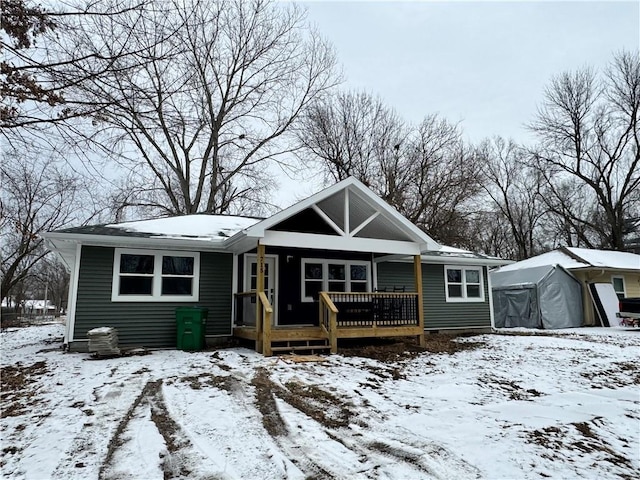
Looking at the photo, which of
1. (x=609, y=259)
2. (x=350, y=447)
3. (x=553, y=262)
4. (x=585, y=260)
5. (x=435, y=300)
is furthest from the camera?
(x=609, y=259)

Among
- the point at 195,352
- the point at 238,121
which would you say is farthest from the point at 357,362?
the point at 238,121

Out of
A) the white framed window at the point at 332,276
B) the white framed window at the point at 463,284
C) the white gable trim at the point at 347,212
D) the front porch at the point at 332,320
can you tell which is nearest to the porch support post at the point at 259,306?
Result: the front porch at the point at 332,320

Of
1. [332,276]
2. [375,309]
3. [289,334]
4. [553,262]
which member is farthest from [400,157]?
[289,334]

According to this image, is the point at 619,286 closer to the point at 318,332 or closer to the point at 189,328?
the point at 318,332

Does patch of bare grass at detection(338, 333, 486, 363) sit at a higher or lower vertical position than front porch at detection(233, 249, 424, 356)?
lower

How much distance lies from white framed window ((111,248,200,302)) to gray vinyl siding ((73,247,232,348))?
0.41 ft

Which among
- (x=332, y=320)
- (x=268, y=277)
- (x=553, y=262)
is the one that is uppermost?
(x=553, y=262)

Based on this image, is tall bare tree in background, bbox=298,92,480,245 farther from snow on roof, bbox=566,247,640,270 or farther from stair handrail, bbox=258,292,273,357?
stair handrail, bbox=258,292,273,357

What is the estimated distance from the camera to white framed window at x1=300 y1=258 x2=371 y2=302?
1084 cm

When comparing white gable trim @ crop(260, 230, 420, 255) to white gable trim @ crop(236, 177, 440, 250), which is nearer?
white gable trim @ crop(236, 177, 440, 250)

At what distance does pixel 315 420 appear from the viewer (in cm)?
424

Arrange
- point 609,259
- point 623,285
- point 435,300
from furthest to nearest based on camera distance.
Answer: point 623,285
point 609,259
point 435,300

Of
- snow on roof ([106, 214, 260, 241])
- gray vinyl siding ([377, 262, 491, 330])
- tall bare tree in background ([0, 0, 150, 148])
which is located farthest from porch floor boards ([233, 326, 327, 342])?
tall bare tree in background ([0, 0, 150, 148])

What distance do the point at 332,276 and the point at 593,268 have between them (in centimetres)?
1191
